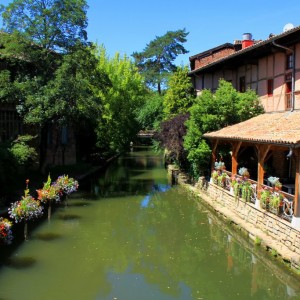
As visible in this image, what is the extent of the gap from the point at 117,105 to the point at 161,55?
29.2 meters

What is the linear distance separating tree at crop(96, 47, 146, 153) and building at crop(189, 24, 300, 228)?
12.9 m

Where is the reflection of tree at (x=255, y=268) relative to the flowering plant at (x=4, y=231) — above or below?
below

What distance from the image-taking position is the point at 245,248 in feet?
42.3

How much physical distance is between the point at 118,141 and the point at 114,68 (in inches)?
272

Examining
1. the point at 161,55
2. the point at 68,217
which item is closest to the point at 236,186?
the point at 68,217

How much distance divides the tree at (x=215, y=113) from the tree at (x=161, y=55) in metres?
40.6

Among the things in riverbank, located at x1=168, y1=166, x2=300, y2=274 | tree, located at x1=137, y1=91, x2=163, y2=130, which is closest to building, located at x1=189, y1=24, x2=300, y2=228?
riverbank, located at x1=168, y1=166, x2=300, y2=274

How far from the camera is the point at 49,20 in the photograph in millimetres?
21609

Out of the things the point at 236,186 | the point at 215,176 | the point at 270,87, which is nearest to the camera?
the point at 236,186

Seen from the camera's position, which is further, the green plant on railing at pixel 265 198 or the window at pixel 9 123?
the window at pixel 9 123

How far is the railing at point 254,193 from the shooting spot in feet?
41.1

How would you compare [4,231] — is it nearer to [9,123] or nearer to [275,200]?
[275,200]

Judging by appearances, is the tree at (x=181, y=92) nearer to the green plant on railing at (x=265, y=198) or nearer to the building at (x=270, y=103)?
the building at (x=270, y=103)

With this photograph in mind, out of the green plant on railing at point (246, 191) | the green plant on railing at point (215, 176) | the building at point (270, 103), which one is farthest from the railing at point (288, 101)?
the green plant on railing at point (246, 191)
